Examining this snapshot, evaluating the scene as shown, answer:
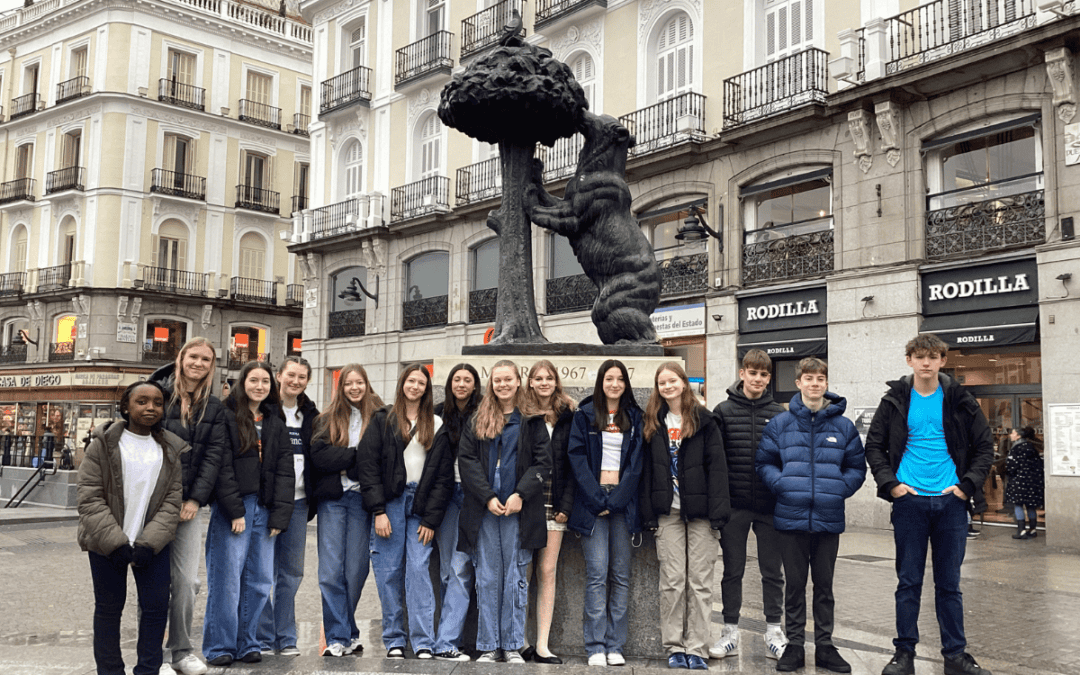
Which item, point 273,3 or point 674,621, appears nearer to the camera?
point 674,621

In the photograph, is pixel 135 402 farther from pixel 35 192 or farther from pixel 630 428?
pixel 35 192

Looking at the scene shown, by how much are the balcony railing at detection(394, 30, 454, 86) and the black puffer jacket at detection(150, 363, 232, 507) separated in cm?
1993

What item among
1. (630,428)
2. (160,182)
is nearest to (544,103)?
(630,428)

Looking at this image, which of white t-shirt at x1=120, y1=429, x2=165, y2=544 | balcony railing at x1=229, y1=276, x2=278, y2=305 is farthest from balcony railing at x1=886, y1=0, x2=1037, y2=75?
balcony railing at x1=229, y1=276, x2=278, y2=305

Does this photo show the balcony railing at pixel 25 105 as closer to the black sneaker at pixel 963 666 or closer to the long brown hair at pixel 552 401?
the long brown hair at pixel 552 401

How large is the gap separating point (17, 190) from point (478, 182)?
77.0 feet

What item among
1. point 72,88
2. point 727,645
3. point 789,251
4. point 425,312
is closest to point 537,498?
point 727,645

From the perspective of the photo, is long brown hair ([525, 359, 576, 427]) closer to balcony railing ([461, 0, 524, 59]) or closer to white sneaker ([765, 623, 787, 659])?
white sneaker ([765, 623, 787, 659])

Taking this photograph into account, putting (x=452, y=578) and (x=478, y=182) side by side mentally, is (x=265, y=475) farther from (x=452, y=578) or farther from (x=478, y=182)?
(x=478, y=182)

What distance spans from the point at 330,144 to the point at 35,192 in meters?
15.8

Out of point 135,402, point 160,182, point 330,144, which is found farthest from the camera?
point 160,182

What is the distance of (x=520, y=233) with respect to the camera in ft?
23.5

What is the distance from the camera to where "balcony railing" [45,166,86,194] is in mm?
34625

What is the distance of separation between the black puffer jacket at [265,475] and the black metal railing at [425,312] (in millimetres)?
18854
